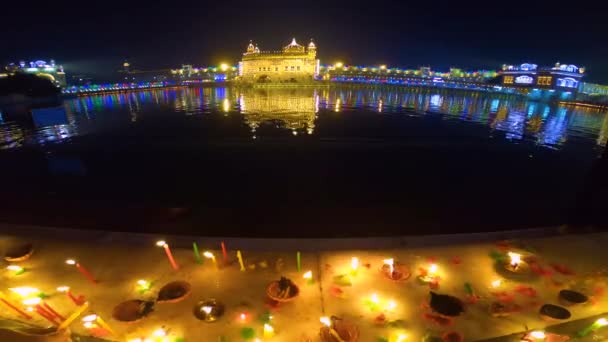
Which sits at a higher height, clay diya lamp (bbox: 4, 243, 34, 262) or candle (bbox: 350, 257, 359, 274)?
candle (bbox: 350, 257, 359, 274)

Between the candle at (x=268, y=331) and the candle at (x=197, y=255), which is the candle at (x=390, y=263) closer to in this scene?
the candle at (x=268, y=331)

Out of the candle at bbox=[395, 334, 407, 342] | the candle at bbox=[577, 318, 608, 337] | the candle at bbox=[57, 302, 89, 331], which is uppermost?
the candle at bbox=[577, 318, 608, 337]

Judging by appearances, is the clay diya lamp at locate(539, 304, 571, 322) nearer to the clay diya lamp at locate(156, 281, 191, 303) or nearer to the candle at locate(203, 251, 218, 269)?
the candle at locate(203, 251, 218, 269)

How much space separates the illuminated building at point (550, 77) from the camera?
15288 centimetres

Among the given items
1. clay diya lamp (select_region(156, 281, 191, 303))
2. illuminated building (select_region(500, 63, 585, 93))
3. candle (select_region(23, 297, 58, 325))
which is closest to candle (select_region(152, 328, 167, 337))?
clay diya lamp (select_region(156, 281, 191, 303))

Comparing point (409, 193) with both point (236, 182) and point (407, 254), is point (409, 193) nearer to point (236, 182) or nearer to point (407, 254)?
point (407, 254)

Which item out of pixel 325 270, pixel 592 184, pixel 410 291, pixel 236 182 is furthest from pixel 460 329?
pixel 236 182

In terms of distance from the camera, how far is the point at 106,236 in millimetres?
9133

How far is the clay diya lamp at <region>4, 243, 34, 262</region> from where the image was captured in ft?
26.2

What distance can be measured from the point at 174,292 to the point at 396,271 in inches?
220

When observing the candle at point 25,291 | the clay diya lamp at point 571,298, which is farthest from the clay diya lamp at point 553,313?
the candle at point 25,291

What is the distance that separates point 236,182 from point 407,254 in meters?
12.5

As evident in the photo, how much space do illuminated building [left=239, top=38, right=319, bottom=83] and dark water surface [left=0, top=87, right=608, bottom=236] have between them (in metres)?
138

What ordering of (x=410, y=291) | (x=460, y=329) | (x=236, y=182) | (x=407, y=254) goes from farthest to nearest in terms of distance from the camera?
(x=236, y=182) < (x=407, y=254) < (x=410, y=291) < (x=460, y=329)
